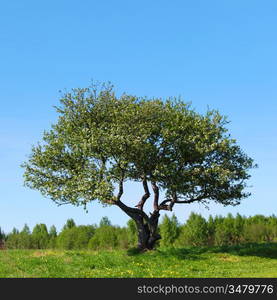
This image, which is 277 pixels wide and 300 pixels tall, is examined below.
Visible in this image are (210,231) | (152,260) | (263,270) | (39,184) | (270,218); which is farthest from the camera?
(270,218)

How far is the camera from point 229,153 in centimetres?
4191

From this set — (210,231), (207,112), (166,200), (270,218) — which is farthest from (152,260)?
(270,218)

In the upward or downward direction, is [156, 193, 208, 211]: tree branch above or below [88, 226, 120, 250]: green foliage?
above

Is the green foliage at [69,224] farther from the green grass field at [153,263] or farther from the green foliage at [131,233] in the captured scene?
the green grass field at [153,263]

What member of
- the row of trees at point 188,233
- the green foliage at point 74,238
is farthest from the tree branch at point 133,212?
the green foliage at point 74,238

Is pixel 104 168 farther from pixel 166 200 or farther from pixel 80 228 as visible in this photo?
pixel 80 228

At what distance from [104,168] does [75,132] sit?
16.2 ft

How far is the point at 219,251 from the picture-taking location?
135 ft

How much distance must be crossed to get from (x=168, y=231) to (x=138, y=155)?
48595 millimetres

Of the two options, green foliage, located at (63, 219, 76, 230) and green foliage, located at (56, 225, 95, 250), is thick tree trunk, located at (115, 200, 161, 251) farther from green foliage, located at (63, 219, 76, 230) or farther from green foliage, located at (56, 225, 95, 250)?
green foliage, located at (63, 219, 76, 230)

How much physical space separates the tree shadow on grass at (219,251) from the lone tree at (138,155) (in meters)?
2.85

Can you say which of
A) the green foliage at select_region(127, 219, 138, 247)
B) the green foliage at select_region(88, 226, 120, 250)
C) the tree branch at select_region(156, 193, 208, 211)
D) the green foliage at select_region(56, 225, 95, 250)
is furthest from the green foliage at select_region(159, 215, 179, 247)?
the tree branch at select_region(156, 193, 208, 211)

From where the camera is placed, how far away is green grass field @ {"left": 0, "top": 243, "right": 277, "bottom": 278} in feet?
93.1

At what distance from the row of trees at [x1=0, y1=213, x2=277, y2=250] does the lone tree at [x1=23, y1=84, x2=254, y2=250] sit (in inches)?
1527
